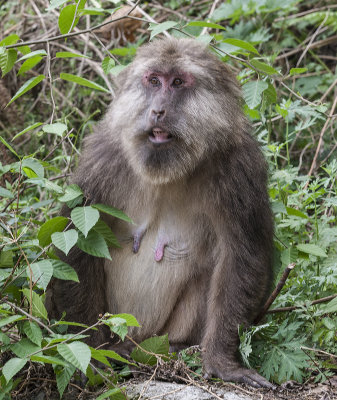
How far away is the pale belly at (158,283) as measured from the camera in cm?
491

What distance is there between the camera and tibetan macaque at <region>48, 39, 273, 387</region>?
4.39 meters

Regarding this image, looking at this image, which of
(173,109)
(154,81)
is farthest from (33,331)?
(154,81)

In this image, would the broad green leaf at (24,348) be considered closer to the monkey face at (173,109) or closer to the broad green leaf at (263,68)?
the monkey face at (173,109)

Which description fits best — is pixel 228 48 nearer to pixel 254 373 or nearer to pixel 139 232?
pixel 139 232

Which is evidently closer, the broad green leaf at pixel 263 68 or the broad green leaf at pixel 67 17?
the broad green leaf at pixel 67 17

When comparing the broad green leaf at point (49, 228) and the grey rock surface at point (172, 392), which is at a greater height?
the broad green leaf at point (49, 228)

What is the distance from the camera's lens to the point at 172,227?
16.1 feet

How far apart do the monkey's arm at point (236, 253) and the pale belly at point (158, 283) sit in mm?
232

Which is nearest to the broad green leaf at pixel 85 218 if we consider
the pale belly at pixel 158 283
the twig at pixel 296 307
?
the pale belly at pixel 158 283

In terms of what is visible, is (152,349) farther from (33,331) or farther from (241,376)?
(33,331)

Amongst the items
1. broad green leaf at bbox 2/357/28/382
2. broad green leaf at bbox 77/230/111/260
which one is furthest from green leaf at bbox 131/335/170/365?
broad green leaf at bbox 2/357/28/382

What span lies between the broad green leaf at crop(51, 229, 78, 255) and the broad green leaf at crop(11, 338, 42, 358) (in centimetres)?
54

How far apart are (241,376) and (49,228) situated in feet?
4.89

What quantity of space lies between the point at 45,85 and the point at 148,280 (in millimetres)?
3678
